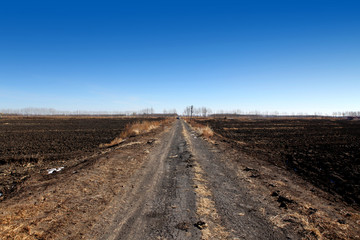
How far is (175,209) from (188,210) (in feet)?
1.23

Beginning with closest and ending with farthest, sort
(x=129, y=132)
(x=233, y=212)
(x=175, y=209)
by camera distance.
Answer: (x=233, y=212)
(x=175, y=209)
(x=129, y=132)

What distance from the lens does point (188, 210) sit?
547 cm

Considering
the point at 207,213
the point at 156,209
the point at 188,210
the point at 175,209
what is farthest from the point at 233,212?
the point at 156,209

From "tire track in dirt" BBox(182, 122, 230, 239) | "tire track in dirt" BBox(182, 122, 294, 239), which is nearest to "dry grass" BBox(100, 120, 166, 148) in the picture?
"tire track in dirt" BBox(182, 122, 294, 239)

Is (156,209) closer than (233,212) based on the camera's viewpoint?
No

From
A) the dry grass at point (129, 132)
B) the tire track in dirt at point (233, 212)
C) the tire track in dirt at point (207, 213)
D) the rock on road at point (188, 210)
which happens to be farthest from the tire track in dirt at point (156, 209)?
the dry grass at point (129, 132)

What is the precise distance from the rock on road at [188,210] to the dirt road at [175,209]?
0.07 feet

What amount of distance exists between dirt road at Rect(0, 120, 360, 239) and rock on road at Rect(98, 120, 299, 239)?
0.02 metres

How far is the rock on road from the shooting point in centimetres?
437

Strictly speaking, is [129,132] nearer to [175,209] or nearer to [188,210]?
[175,209]

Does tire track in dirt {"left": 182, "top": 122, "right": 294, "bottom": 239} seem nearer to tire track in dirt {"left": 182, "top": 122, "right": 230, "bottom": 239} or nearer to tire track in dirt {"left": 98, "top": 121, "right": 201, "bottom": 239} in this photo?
tire track in dirt {"left": 182, "top": 122, "right": 230, "bottom": 239}

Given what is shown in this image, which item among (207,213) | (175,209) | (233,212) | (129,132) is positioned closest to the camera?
(207,213)

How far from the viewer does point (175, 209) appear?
18.2 feet

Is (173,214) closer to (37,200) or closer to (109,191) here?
(109,191)
